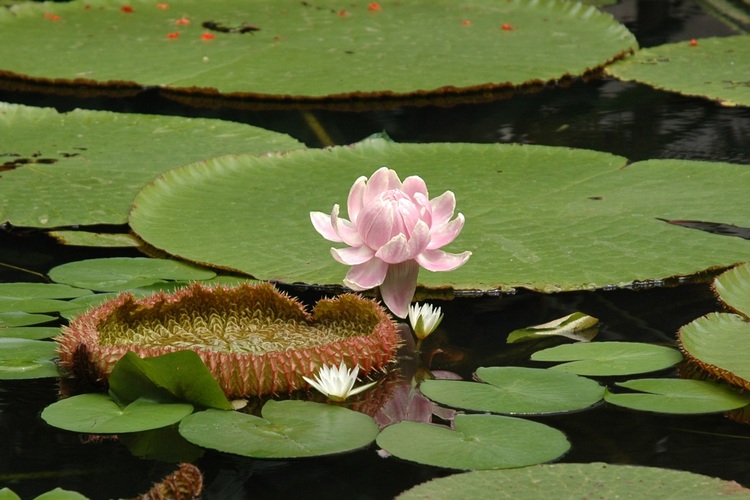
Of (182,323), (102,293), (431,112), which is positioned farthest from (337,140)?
(182,323)

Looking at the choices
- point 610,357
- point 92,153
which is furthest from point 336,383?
point 92,153

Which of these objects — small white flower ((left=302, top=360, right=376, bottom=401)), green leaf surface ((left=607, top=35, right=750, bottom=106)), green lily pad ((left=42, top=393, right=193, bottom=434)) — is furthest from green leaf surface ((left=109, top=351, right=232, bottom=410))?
green leaf surface ((left=607, top=35, right=750, bottom=106))

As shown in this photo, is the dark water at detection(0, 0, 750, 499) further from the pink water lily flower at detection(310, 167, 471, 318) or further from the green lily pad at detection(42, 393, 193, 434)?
the pink water lily flower at detection(310, 167, 471, 318)

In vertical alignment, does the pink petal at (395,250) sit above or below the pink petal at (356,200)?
below

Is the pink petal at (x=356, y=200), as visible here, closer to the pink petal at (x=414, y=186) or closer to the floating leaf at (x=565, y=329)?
the pink petal at (x=414, y=186)

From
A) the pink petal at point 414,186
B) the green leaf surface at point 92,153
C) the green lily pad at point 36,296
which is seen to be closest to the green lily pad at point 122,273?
the green lily pad at point 36,296

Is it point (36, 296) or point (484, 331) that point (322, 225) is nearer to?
point (484, 331)

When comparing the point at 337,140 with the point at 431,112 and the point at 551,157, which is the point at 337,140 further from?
the point at 551,157
